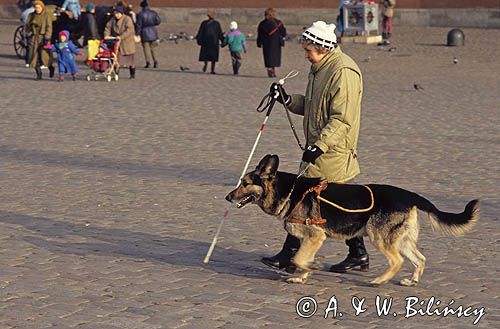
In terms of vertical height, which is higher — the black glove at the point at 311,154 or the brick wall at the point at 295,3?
the black glove at the point at 311,154

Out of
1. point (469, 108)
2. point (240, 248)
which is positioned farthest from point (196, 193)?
point (469, 108)

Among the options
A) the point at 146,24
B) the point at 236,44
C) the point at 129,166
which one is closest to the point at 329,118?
the point at 129,166

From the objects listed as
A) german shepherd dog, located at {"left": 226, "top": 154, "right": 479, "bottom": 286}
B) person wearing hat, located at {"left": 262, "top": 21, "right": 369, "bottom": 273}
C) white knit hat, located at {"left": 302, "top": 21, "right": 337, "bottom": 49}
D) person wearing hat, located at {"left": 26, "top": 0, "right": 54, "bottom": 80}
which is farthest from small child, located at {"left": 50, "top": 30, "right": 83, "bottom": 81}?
german shepherd dog, located at {"left": 226, "top": 154, "right": 479, "bottom": 286}

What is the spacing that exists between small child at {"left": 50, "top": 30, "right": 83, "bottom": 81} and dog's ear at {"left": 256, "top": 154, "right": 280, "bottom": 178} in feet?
56.5

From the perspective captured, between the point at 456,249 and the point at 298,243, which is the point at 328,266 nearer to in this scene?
the point at 298,243

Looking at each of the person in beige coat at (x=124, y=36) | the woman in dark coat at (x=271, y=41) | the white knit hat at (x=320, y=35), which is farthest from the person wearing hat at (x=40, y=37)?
the white knit hat at (x=320, y=35)

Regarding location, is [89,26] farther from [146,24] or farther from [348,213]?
[348,213]

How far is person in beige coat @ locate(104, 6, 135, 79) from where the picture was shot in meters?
25.7

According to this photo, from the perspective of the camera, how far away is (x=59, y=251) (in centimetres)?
946

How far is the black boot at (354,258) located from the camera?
29.1ft

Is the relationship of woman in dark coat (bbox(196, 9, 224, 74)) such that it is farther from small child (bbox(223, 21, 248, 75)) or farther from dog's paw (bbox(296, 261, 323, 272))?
dog's paw (bbox(296, 261, 323, 272))

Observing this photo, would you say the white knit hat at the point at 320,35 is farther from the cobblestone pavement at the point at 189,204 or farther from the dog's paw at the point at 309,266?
the cobblestone pavement at the point at 189,204

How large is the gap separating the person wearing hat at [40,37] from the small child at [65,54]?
0.24 meters

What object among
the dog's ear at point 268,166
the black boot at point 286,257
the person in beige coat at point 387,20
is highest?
the dog's ear at point 268,166
